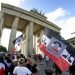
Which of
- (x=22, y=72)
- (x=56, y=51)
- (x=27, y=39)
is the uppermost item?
(x=27, y=39)

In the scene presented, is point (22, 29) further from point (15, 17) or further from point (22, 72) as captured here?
point (22, 72)

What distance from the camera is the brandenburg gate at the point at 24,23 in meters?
57.0

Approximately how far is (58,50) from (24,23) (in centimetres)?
5762

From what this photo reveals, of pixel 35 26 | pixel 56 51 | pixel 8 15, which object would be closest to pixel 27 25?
pixel 35 26

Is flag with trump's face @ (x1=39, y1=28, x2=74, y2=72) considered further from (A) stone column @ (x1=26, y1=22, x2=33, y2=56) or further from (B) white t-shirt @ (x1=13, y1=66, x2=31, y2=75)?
(A) stone column @ (x1=26, y1=22, x2=33, y2=56)

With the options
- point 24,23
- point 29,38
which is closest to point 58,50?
point 29,38

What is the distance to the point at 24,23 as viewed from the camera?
6719 centimetres

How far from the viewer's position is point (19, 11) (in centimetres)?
6025

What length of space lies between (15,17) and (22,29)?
1039 cm

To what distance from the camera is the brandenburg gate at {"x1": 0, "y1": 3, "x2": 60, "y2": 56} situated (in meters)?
57.0

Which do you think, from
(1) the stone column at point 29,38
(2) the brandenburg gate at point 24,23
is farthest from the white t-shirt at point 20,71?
(1) the stone column at point 29,38

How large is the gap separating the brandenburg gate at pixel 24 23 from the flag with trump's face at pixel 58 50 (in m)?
43.1

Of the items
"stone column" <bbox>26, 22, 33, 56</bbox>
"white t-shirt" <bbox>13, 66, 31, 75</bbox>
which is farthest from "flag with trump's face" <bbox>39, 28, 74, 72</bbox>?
"stone column" <bbox>26, 22, 33, 56</bbox>

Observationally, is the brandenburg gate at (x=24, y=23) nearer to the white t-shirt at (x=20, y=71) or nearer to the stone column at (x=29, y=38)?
the stone column at (x=29, y=38)
